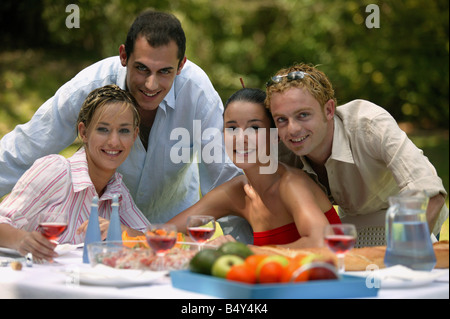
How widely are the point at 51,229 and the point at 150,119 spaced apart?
176cm

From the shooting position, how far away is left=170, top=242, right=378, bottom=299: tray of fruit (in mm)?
1925

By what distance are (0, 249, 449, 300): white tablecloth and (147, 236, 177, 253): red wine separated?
10 cm

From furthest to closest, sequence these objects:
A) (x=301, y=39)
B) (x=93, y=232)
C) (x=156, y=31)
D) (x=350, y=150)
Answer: (x=301, y=39)
(x=156, y=31)
(x=350, y=150)
(x=93, y=232)

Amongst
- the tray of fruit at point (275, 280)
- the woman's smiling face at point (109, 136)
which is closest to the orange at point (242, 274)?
the tray of fruit at point (275, 280)

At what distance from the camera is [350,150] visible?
11.5 ft

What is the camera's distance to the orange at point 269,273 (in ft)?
6.49

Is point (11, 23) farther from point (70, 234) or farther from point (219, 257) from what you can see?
point (219, 257)

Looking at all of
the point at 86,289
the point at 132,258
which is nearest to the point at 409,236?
the point at 132,258

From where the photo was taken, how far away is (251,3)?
582 inches

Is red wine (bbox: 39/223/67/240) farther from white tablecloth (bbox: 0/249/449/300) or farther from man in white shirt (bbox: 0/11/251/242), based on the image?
man in white shirt (bbox: 0/11/251/242)

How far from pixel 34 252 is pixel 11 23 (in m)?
11.6

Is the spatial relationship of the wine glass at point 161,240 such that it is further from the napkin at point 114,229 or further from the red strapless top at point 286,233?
the red strapless top at point 286,233

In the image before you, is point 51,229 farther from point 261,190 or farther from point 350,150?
point 350,150

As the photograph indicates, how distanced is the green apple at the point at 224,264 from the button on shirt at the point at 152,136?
79.7 inches
